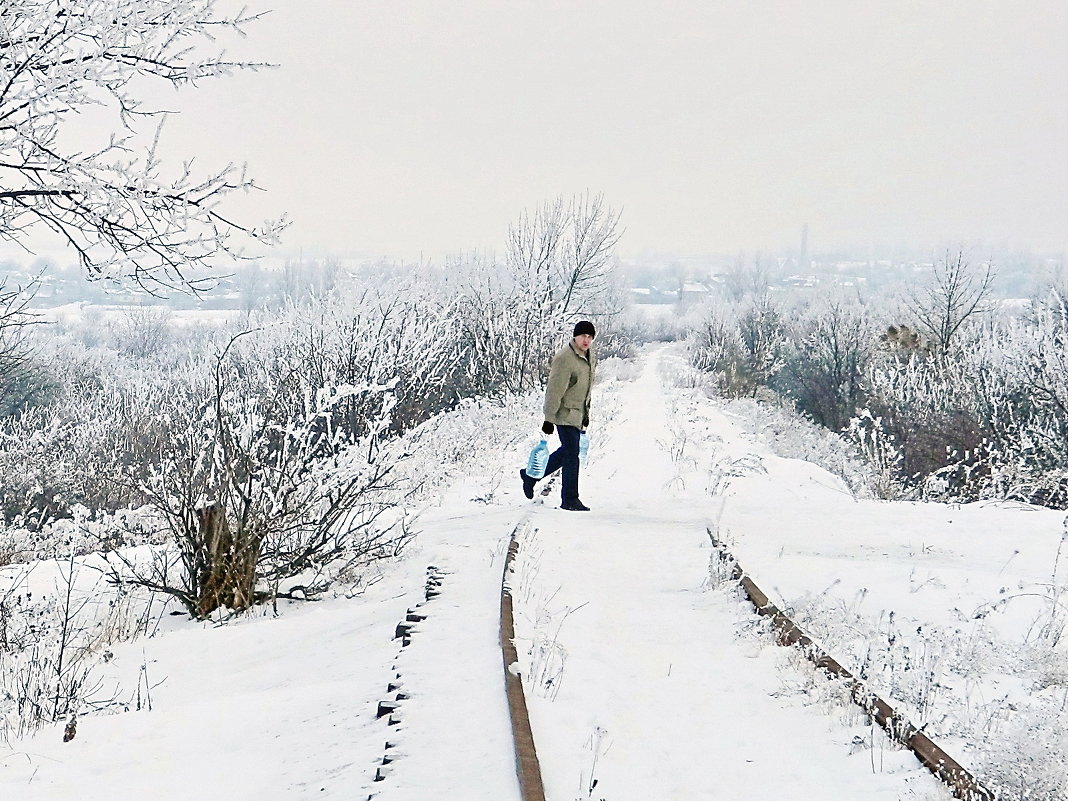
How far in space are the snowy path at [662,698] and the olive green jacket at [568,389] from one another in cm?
208

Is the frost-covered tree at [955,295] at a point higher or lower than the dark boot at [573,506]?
higher

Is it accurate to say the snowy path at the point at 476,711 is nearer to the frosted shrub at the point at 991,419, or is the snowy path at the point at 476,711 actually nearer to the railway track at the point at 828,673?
the railway track at the point at 828,673

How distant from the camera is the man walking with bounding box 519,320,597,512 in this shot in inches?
400

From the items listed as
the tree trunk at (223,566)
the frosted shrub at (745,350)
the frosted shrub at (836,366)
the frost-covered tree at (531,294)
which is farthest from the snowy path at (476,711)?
the frosted shrub at (745,350)

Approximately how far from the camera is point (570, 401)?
10.3 meters

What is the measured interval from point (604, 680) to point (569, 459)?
5.71 metres

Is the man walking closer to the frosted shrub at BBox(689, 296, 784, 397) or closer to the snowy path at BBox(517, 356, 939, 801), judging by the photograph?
the snowy path at BBox(517, 356, 939, 801)

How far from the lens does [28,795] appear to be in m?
3.62

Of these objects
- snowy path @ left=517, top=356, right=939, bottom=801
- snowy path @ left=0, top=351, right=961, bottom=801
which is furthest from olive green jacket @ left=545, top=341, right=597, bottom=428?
snowy path @ left=0, top=351, right=961, bottom=801

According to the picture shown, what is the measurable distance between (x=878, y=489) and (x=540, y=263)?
21235 mm

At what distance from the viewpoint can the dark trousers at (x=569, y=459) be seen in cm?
1039

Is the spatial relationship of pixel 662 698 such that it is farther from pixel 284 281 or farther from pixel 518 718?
pixel 284 281

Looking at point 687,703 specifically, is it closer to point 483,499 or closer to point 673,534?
point 673,534

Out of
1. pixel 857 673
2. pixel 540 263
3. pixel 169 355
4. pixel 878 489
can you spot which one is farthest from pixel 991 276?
pixel 169 355
